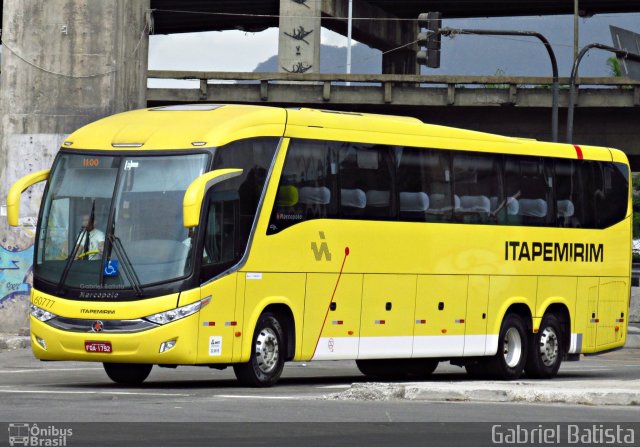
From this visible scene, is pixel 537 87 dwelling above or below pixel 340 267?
above

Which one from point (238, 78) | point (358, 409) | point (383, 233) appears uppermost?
point (238, 78)

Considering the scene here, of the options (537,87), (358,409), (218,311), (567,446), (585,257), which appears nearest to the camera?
(567,446)

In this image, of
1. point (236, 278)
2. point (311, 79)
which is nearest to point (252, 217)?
point (236, 278)

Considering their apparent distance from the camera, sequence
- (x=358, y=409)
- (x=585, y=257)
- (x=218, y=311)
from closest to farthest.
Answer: (x=358, y=409), (x=218, y=311), (x=585, y=257)

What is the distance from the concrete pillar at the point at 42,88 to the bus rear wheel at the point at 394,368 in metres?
10.8

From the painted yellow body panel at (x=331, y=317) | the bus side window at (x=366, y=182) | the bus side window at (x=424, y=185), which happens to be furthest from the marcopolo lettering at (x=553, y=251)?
the painted yellow body panel at (x=331, y=317)

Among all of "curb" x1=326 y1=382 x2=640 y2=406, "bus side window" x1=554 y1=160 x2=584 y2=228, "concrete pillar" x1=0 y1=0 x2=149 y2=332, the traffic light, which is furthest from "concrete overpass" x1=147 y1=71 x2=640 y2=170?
"curb" x1=326 y1=382 x2=640 y2=406

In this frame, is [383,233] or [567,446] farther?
[383,233]

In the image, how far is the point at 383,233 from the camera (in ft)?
70.0

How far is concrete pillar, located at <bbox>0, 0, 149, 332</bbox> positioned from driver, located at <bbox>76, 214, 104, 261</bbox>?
13718 millimetres

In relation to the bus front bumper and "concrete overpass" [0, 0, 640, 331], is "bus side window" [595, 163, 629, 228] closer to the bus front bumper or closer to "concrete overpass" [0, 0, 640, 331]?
the bus front bumper

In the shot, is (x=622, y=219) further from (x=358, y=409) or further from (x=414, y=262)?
(x=358, y=409)

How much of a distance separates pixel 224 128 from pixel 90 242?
6.89 ft

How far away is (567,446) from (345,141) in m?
9.56
